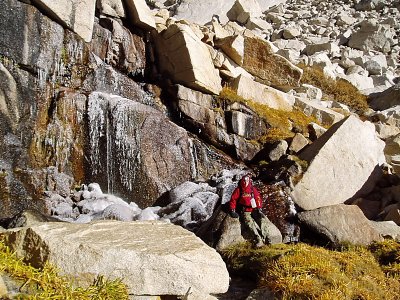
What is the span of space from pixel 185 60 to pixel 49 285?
14.8 m

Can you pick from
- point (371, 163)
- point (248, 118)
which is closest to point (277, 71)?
point (248, 118)

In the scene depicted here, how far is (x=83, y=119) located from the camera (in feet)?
50.2

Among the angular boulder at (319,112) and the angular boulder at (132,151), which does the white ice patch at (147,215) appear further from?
the angular boulder at (319,112)

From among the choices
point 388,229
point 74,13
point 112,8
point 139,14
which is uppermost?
point 112,8

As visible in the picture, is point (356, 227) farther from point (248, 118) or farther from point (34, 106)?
point (34, 106)

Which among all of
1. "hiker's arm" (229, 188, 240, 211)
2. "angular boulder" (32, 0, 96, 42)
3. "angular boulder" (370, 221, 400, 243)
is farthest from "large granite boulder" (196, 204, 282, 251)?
"angular boulder" (32, 0, 96, 42)

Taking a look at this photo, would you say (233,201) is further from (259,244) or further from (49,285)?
(49,285)

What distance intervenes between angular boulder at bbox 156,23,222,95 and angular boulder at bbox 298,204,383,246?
9.20 metres

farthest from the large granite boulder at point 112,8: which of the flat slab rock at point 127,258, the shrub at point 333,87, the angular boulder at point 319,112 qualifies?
the flat slab rock at point 127,258

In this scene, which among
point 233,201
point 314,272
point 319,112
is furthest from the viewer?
point 319,112

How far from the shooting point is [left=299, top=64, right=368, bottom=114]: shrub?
26.9 m

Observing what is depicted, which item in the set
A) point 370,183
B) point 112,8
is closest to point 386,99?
point 370,183

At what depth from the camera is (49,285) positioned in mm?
5031

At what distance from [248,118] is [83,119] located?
7.10 m
